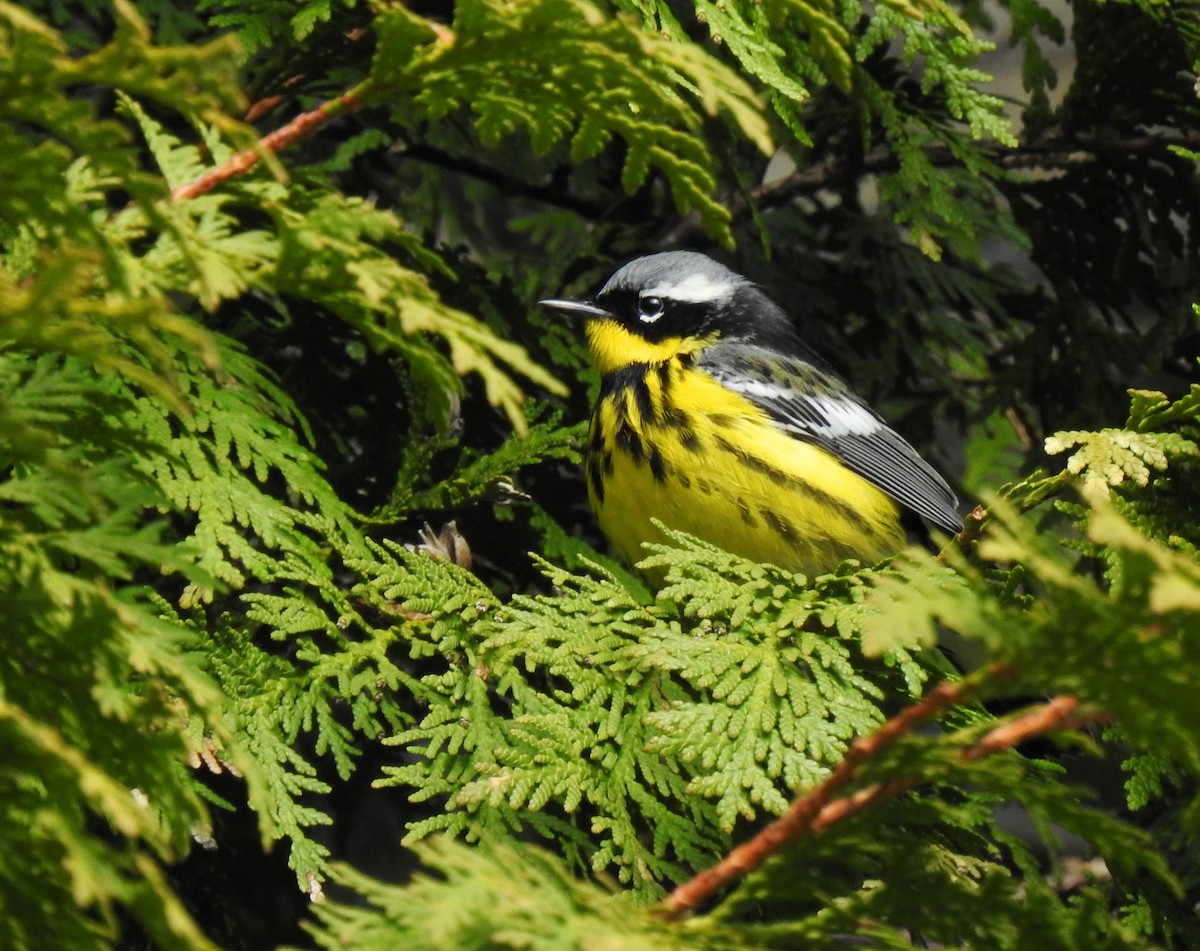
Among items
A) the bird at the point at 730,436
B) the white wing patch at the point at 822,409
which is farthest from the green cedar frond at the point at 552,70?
the white wing patch at the point at 822,409

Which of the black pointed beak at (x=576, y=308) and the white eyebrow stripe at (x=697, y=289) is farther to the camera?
the white eyebrow stripe at (x=697, y=289)

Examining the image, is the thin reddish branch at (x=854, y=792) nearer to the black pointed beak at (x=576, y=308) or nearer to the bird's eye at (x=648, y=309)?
the black pointed beak at (x=576, y=308)

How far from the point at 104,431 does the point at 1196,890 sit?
6.52 feet

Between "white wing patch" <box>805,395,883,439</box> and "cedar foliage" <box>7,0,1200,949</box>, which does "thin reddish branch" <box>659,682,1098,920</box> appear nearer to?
"cedar foliage" <box>7,0,1200,949</box>

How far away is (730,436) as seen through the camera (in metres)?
2.76

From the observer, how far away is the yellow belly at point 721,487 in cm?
268

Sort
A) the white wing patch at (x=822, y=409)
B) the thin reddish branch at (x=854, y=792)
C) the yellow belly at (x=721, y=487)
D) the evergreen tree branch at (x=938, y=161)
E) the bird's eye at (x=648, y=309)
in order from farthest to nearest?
the bird's eye at (x=648, y=309), the white wing patch at (x=822, y=409), the evergreen tree branch at (x=938, y=161), the yellow belly at (x=721, y=487), the thin reddish branch at (x=854, y=792)

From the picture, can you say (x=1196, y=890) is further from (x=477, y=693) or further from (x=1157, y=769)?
(x=477, y=693)

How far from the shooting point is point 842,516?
281 centimetres

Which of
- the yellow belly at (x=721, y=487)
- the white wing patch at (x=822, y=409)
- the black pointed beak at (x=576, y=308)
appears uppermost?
the white wing patch at (x=822, y=409)

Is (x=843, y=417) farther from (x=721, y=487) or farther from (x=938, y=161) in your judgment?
(x=938, y=161)

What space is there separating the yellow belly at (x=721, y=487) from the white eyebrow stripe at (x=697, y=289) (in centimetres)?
34

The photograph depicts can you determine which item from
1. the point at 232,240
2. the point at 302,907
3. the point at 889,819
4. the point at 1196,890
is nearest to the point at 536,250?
the point at 302,907

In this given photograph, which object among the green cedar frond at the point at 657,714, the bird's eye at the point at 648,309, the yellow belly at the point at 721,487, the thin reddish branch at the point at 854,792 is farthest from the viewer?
the bird's eye at the point at 648,309
